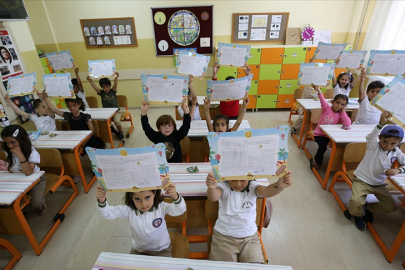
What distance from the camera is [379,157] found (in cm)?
207

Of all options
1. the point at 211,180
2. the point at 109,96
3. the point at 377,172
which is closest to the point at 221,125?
the point at 211,180

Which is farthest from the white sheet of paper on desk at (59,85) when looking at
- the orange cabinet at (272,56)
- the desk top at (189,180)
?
the orange cabinet at (272,56)

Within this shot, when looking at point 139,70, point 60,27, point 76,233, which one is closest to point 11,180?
point 76,233

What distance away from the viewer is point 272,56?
4.82 m

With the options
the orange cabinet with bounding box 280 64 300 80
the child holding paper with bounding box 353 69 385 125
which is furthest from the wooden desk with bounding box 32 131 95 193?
the orange cabinet with bounding box 280 64 300 80

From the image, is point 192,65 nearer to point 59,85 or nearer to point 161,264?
point 59,85

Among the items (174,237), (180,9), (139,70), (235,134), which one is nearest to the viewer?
(235,134)

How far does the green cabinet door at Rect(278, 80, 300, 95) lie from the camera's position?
5.10 m

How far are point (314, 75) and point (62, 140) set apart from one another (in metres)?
3.62

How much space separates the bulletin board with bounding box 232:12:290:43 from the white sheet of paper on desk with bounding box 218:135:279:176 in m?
4.40

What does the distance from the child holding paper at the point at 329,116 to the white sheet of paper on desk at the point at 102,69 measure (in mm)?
3344

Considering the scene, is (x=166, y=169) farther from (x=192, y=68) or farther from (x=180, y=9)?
(x=180, y=9)

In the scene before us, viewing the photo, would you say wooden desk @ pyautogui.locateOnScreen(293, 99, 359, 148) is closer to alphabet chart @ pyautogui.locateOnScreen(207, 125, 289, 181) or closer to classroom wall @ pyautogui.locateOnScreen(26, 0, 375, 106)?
classroom wall @ pyautogui.locateOnScreen(26, 0, 375, 106)

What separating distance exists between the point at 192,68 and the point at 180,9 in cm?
258
